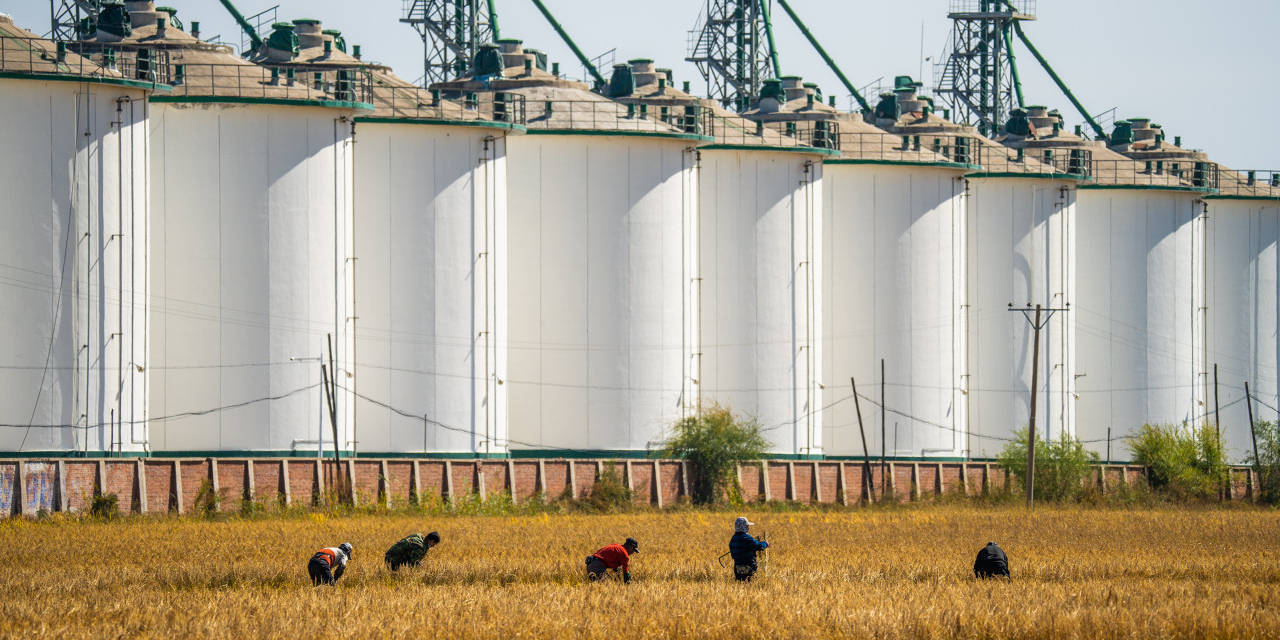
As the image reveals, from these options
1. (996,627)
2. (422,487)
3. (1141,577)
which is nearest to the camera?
(996,627)

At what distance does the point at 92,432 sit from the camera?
Answer: 56406 mm

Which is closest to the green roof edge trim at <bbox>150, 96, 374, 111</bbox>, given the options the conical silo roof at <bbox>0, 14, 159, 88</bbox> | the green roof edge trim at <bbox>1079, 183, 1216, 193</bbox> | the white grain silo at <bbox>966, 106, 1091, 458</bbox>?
the conical silo roof at <bbox>0, 14, 159, 88</bbox>

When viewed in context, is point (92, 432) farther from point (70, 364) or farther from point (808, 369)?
point (808, 369)

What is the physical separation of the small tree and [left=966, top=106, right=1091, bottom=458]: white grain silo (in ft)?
53.8

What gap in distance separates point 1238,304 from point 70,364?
2481 inches

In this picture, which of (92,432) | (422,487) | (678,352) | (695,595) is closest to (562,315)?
(678,352)

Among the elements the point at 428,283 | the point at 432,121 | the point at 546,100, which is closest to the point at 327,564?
the point at 428,283

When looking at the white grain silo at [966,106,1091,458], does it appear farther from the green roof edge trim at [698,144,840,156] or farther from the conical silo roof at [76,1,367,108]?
the conical silo roof at [76,1,367,108]

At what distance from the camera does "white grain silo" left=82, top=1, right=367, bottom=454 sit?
60.7 m

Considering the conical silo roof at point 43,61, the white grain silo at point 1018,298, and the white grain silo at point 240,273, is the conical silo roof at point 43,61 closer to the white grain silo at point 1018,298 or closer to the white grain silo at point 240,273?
the white grain silo at point 240,273

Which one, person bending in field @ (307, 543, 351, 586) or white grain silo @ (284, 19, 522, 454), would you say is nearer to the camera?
person bending in field @ (307, 543, 351, 586)

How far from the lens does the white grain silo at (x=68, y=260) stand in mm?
55875

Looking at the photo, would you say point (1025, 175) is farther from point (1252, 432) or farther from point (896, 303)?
point (1252, 432)

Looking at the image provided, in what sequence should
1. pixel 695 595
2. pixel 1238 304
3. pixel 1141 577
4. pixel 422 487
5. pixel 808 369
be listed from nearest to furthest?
pixel 695 595 < pixel 1141 577 < pixel 422 487 < pixel 808 369 < pixel 1238 304
